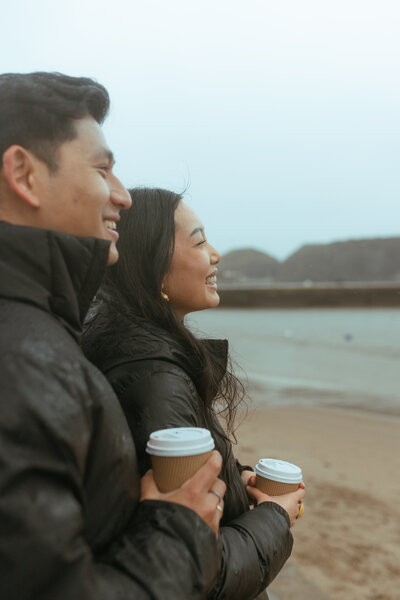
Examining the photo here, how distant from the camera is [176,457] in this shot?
4.07ft

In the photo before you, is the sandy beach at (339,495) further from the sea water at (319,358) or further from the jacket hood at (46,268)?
the jacket hood at (46,268)

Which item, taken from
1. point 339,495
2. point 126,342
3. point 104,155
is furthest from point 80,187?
point 339,495

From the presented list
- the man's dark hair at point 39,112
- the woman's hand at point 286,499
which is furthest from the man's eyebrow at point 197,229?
the woman's hand at point 286,499

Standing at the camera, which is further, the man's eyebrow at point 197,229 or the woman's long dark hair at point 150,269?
the man's eyebrow at point 197,229

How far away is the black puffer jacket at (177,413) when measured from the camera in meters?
1.38

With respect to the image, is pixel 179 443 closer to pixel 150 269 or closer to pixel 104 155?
pixel 104 155

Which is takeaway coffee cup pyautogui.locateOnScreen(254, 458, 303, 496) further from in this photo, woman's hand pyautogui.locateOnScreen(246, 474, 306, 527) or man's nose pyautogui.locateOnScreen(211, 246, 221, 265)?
man's nose pyautogui.locateOnScreen(211, 246, 221, 265)

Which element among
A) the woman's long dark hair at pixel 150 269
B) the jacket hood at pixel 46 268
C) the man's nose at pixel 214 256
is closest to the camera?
the jacket hood at pixel 46 268

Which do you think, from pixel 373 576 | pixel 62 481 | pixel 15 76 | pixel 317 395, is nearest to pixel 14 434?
pixel 62 481

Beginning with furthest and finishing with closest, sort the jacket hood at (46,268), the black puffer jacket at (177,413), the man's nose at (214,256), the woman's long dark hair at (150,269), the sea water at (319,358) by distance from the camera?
the sea water at (319,358) → the man's nose at (214,256) → the woman's long dark hair at (150,269) → the black puffer jacket at (177,413) → the jacket hood at (46,268)

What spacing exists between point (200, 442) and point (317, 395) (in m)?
10.4

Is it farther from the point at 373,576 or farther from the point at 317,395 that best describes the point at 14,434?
the point at 317,395

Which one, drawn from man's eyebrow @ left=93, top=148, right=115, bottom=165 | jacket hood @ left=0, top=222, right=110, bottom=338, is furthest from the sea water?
jacket hood @ left=0, top=222, right=110, bottom=338

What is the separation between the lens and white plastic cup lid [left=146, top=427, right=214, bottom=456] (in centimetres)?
124
